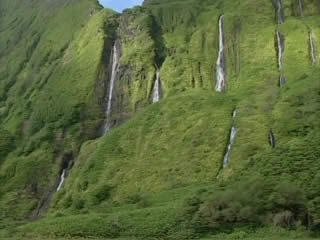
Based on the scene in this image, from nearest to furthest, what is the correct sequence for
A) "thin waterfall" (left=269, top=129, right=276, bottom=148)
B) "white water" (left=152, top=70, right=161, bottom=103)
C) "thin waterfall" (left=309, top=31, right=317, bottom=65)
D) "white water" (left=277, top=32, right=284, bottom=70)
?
"thin waterfall" (left=269, top=129, right=276, bottom=148) < "thin waterfall" (left=309, top=31, right=317, bottom=65) < "white water" (left=152, top=70, right=161, bottom=103) < "white water" (left=277, top=32, right=284, bottom=70)

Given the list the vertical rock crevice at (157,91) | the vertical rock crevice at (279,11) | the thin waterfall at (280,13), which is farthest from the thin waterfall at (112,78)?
the thin waterfall at (280,13)

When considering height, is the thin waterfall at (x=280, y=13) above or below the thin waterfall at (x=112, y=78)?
above

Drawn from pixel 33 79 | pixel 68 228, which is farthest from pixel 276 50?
pixel 68 228

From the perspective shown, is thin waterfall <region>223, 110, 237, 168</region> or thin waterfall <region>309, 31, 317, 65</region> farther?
thin waterfall <region>309, 31, 317, 65</region>

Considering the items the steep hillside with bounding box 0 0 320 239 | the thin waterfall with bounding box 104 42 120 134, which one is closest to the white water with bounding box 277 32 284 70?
the steep hillside with bounding box 0 0 320 239

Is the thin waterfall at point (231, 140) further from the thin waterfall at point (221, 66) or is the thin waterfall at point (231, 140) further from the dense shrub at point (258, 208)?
the thin waterfall at point (221, 66)

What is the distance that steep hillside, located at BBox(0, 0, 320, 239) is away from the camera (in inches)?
2793

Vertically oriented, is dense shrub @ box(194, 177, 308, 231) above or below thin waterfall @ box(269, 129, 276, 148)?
below

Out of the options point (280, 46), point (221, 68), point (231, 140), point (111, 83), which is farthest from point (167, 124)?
point (280, 46)

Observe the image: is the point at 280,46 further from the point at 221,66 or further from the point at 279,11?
the point at 279,11

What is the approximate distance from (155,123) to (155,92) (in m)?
21.2

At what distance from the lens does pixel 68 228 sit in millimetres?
72125

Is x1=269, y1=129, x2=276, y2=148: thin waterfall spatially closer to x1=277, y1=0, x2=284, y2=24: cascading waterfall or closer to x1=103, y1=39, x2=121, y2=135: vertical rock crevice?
x1=103, y1=39, x2=121, y2=135: vertical rock crevice

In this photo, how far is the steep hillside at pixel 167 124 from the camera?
7094 centimetres
